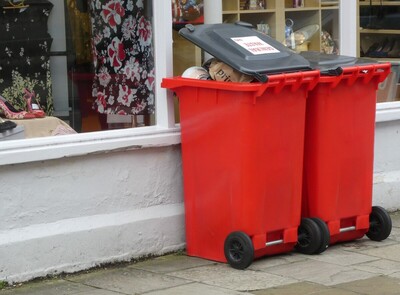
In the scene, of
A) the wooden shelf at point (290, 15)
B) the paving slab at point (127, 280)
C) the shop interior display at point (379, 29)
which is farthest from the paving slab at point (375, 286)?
the shop interior display at point (379, 29)

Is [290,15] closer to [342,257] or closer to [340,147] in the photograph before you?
[340,147]

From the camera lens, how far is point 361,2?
8938 millimetres

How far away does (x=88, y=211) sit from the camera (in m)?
6.96

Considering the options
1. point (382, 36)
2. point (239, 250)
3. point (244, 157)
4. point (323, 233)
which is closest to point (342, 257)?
point (323, 233)

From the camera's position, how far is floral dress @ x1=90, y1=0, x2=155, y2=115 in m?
7.55

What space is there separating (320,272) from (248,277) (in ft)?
1.67

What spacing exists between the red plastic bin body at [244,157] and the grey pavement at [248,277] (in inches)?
6.6

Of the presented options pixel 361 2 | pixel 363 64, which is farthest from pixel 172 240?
pixel 361 2

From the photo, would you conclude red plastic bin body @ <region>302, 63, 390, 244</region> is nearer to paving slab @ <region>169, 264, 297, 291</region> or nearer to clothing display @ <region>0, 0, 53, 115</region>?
paving slab @ <region>169, 264, 297, 291</region>

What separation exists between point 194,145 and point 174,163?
1.37ft

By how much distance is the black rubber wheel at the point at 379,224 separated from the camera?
300 inches

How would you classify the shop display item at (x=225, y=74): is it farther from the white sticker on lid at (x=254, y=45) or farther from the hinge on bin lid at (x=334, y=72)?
the hinge on bin lid at (x=334, y=72)

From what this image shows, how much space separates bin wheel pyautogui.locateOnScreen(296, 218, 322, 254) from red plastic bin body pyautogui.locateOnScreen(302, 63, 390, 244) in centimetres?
14

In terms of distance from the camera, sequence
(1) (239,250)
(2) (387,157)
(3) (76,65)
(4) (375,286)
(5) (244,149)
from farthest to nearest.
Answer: (2) (387,157) → (3) (76,65) → (1) (239,250) → (5) (244,149) → (4) (375,286)
